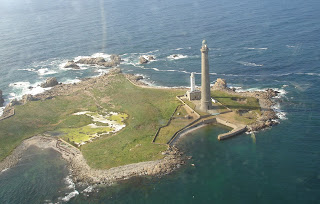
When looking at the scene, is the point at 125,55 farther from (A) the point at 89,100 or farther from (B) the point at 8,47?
(B) the point at 8,47

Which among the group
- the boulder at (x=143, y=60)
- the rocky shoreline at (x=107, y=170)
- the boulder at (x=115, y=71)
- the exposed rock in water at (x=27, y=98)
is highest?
the boulder at (x=143, y=60)

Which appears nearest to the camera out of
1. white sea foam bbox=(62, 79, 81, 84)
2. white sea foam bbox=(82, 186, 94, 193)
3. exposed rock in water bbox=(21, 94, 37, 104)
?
white sea foam bbox=(82, 186, 94, 193)

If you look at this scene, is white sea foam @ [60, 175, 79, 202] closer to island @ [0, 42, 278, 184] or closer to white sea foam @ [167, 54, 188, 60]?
island @ [0, 42, 278, 184]

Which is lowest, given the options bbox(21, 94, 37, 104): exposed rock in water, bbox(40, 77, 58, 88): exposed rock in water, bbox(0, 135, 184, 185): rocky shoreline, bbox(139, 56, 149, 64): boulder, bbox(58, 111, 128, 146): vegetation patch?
bbox(0, 135, 184, 185): rocky shoreline

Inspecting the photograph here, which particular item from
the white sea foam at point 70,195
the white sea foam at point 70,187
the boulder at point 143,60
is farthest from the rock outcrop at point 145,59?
the white sea foam at point 70,195

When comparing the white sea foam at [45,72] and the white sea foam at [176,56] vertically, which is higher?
the white sea foam at [176,56]

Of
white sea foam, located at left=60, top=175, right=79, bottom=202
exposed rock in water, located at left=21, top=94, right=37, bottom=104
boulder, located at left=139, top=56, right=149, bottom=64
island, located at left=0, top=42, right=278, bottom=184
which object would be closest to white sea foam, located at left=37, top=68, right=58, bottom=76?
island, located at left=0, top=42, right=278, bottom=184

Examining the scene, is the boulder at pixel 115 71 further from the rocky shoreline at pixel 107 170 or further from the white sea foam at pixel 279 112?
the white sea foam at pixel 279 112

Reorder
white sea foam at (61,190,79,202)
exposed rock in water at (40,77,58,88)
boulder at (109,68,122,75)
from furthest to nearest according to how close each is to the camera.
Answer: boulder at (109,68,122,75)
exposed rock in water at (40,77,58,88)
white sea foam at (61,190,79,202)
